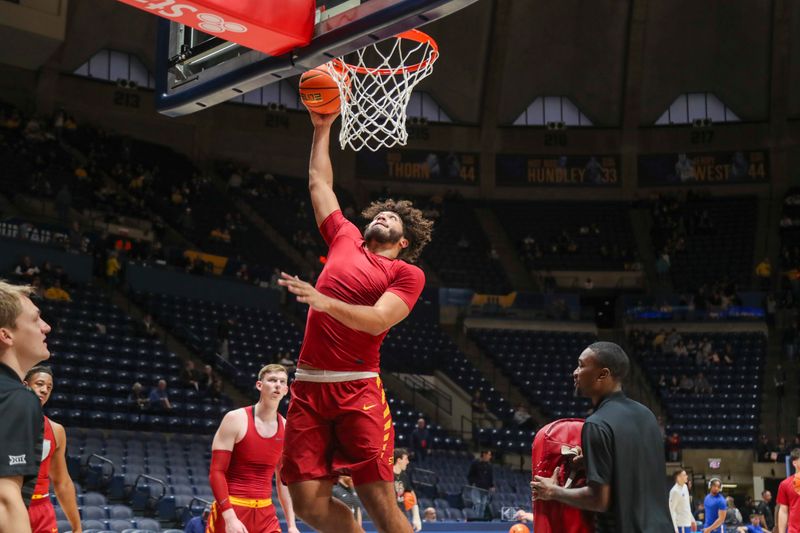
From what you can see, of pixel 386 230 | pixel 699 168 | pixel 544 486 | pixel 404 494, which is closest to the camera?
pixel 544 486

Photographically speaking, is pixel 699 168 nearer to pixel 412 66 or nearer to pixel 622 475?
pixel 412 66

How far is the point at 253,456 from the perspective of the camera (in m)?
6.25

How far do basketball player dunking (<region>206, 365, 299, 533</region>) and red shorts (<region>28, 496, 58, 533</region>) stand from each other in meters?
1.00

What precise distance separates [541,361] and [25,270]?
1407cm

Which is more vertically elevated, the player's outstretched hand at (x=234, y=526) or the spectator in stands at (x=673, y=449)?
the player's outstretched hand at (x=234, y=526)

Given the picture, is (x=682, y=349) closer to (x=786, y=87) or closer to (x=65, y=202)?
(x=786, y=87)

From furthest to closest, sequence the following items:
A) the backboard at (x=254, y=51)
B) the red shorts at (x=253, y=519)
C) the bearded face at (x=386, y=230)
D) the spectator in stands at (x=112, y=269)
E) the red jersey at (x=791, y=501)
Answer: the spectator in stands at (x=112, y=269), the red jersey at (x=791, y=501), the red shorts at (x=253, y=519), the bearded face at (x=386, y=230), the backboard at (x=254, y=51)

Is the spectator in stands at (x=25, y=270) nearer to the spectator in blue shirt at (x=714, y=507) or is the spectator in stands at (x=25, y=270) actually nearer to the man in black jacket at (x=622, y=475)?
the spectator in blue shirt at (x=714, y=507)

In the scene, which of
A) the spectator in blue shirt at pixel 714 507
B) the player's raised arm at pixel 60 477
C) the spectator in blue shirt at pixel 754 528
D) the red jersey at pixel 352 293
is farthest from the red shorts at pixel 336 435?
the spectator in blue shirt at pixel 754 528

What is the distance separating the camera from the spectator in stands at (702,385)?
2561 cm

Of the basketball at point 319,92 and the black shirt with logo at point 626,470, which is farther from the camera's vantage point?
the basketball at point 319,92

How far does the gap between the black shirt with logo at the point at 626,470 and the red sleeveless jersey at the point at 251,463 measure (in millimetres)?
2664

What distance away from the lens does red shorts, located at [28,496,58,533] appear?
5.28 metres

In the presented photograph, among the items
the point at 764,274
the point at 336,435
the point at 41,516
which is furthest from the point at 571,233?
the point at 336,435
